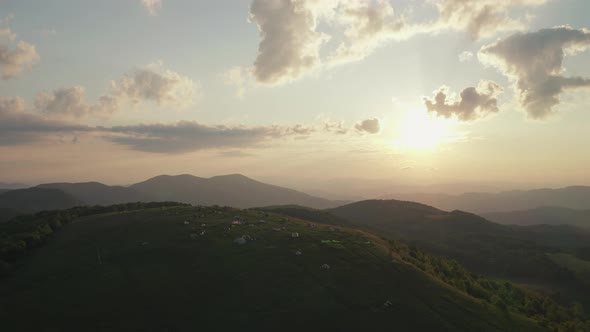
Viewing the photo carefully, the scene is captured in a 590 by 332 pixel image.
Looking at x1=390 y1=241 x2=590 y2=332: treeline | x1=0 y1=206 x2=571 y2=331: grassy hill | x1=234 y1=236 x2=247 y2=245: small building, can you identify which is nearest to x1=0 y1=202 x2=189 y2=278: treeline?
x1=0 y1=206 x2=571 y2=331: grassy hill

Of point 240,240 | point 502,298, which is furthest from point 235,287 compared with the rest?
point 502,298

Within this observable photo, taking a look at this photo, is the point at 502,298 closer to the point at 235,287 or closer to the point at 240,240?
the point at 240,240

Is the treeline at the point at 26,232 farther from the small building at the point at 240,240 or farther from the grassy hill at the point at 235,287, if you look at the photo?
the small building at the point at 240,240

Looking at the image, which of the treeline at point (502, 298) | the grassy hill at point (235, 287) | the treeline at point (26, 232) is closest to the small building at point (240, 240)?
the grassy hill at point (235, 287)

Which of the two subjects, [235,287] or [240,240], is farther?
[240,240]

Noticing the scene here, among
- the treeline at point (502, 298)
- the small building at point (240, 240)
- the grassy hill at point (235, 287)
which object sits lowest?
the treeline at point (502, 298)

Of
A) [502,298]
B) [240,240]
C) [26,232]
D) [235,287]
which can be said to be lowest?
[502,298]

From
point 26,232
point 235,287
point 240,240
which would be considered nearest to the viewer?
point 235,287

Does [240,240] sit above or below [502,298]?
above

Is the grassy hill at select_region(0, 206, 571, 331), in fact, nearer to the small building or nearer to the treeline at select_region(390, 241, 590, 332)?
the small building
